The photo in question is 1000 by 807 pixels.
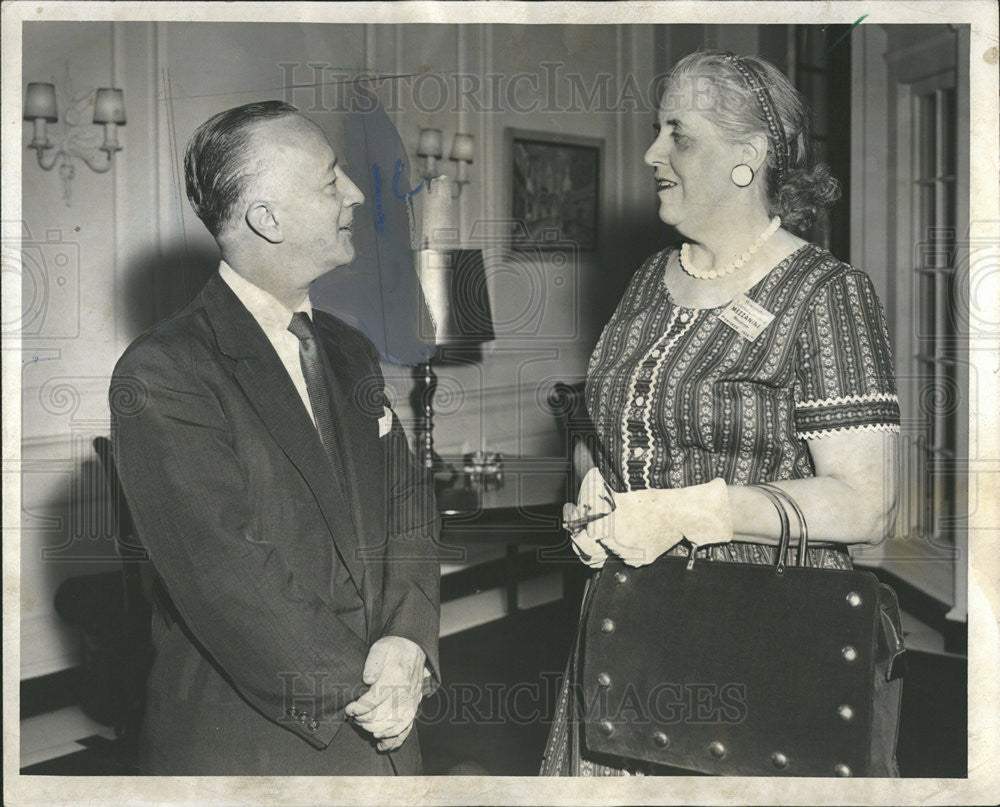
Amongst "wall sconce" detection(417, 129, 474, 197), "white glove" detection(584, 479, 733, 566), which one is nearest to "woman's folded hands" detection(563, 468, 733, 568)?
"white glove" detection(584, 479, 733, 566)

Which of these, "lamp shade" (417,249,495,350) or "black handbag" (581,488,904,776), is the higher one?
"lamp shade" (417,249,495,350)

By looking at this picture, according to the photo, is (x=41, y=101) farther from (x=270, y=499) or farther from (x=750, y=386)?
(x=750, y=386)

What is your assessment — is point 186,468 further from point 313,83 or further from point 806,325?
point 806,325

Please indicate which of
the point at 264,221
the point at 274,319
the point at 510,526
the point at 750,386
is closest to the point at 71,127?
the point at 264,221

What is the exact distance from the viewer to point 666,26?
211 cm

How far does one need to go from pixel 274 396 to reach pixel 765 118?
1069 millimetres

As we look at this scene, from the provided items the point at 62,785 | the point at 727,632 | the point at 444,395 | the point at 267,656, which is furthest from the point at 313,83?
the point at 62,785

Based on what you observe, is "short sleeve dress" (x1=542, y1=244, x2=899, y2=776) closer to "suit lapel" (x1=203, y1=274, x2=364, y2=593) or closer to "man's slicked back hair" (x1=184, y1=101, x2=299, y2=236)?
"suit lapel" (x1=203, y1=274, x2=364, y2=593)

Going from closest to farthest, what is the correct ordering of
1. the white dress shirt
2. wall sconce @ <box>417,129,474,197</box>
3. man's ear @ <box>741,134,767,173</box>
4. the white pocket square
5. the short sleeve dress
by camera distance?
the short sleeve dress, man's ear @ <box>741,134,767,173</box>, the white dress shirt, the white pocket square, wall sconce @ <box>417,129,474,197</box>

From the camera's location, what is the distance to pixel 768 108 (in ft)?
5.95

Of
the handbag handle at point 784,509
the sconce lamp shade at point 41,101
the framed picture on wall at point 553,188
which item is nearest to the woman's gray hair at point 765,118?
the framed picture on wall at point 553,188

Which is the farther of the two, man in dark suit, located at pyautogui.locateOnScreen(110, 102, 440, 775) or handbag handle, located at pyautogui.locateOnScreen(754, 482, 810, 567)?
man in dark suit, located at pyautogui.locateOnScreen(110, 102, 440, 775)

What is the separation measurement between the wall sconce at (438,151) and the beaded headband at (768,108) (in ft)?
2.00

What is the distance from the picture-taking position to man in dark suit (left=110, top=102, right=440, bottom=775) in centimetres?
187
